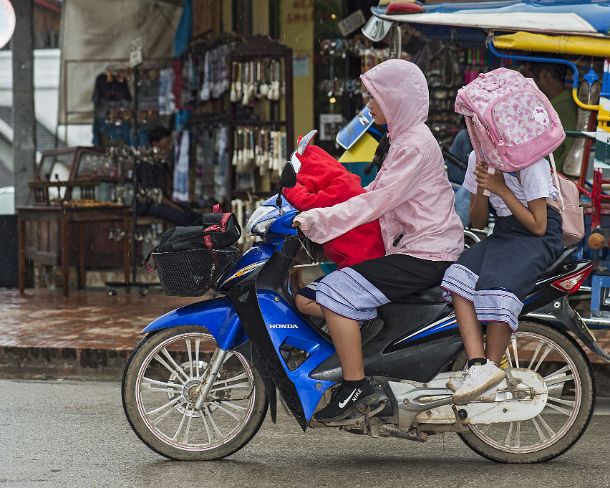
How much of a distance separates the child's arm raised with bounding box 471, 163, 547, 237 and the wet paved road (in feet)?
3.62

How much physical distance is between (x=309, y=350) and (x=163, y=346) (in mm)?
689

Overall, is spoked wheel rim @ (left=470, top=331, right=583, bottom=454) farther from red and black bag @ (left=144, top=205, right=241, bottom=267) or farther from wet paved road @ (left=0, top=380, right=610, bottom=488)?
red and black bag @ (left=144, top=205, right=241, bottom=267)

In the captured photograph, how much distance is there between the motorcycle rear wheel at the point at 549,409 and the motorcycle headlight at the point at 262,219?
42.3 inches

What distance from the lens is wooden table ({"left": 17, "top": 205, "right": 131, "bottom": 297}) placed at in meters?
12.2

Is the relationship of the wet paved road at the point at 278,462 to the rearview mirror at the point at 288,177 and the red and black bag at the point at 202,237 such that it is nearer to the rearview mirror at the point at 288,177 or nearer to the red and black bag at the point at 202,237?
the red and black bag at the point at 202,237

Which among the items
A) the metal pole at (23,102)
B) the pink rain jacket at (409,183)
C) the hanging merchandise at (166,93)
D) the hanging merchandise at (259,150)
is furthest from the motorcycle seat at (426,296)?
the metal pole at (23,102)

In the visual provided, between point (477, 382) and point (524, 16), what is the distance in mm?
3369

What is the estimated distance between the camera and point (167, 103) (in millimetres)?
13984

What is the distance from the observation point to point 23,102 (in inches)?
558

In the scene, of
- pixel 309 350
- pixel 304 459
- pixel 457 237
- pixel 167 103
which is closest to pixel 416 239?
pixel 457 237

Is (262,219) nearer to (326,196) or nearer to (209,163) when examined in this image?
(326,196)

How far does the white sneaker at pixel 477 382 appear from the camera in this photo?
540 centimetres

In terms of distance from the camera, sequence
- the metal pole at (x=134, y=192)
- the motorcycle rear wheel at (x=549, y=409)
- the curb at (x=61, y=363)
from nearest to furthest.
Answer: the motorcycle rear wheel at (x=549, y=409) < the curb at (x=61, y=363) < the metal pole at (x=134, y=192)

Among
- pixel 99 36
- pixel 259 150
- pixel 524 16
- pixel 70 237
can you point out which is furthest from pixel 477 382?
pixel 99 36
